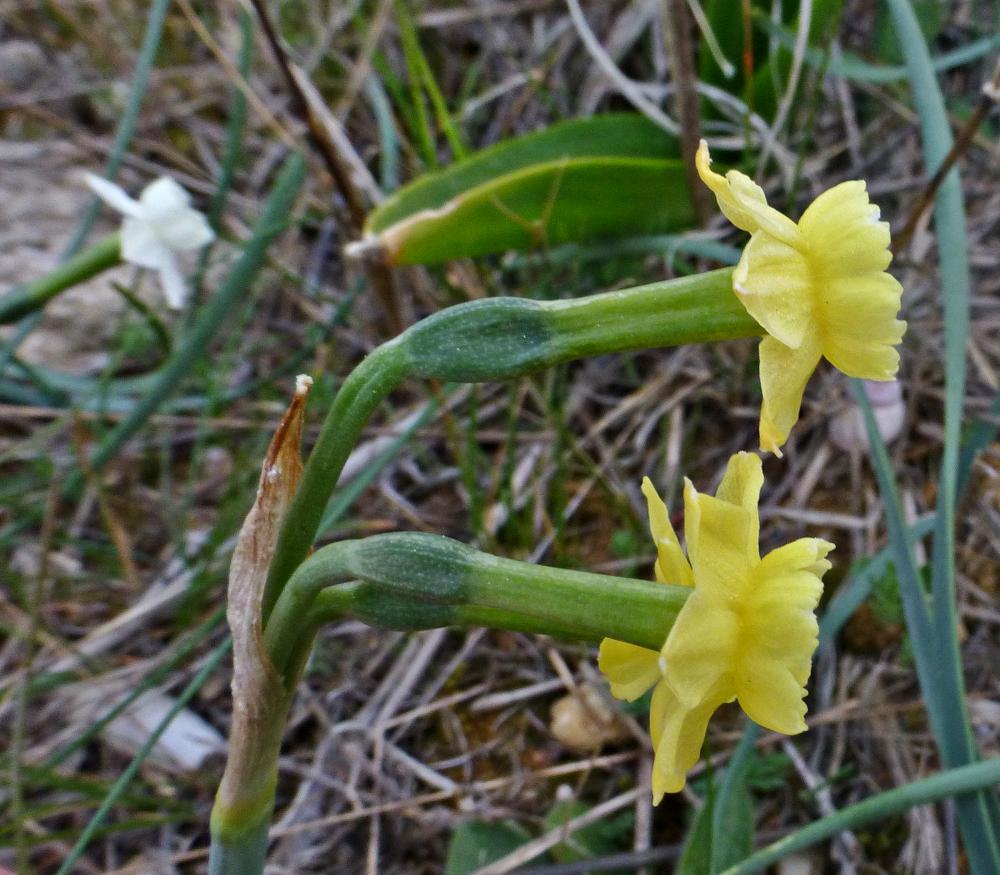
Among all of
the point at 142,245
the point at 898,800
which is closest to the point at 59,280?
the point at 142,245

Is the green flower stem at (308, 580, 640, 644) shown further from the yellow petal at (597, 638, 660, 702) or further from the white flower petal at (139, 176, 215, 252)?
the white flower petal at (139, 176, 215, 252)

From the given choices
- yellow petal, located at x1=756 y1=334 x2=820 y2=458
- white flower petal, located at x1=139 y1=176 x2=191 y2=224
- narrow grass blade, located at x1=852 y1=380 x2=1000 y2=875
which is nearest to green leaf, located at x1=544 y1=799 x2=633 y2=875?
narrow grass blade, located at x1=852 y1=380 x2=1000 y2=875

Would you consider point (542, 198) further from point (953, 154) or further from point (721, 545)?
point (721, 545)

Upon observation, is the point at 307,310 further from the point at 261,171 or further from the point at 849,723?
the point at 849,723

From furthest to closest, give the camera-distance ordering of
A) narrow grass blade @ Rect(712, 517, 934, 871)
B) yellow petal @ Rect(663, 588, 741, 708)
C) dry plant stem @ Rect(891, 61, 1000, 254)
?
dry plant stem @ Rect(891, 61, 1000, 254)
narrow grass blade @ Rect(712, 517, 934, 871)
yellow petal @ Rect(663, 588, 741, 708)

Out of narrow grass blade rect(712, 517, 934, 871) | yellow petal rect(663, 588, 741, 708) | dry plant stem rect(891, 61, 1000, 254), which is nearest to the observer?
yellow petal rect(663, 588, 741, 708)

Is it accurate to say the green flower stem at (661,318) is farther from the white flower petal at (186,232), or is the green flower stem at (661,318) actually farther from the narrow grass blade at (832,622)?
the white flower petal at (186,232)

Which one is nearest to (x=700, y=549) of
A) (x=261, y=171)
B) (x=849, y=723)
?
(x=849, y=723)
